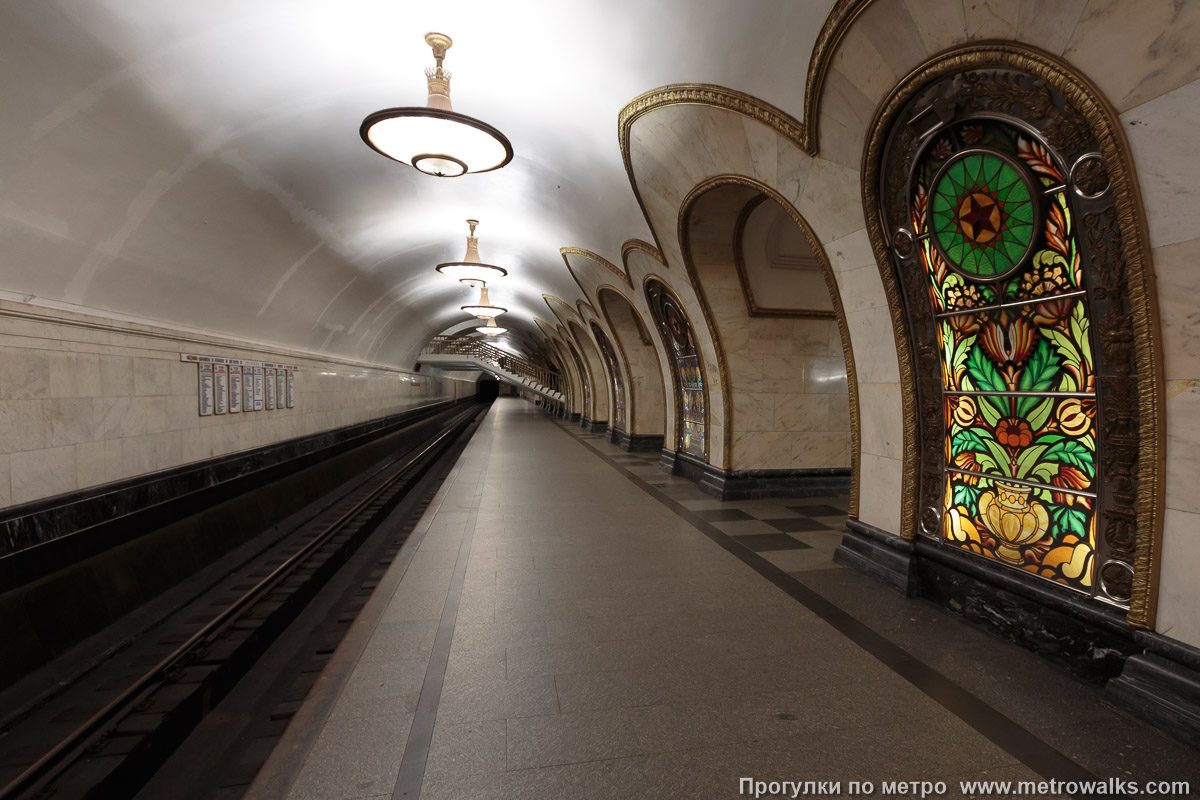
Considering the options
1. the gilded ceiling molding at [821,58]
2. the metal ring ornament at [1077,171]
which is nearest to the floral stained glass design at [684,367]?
the gilded ceiling molding at [821,58]

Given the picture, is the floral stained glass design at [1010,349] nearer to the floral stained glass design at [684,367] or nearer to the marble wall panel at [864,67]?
the marble wall panel at [864,67]

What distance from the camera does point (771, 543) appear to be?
497 cm

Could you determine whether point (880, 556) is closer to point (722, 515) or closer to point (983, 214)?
point (722, 515)

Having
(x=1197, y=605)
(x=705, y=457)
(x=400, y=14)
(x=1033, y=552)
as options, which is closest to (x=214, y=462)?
(x=400, y=14)

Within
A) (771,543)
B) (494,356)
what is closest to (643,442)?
(771,543)

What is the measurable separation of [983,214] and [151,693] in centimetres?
532

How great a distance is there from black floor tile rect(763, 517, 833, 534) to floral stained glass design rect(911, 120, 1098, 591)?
188cm

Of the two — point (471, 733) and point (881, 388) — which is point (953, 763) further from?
point (881, 388)

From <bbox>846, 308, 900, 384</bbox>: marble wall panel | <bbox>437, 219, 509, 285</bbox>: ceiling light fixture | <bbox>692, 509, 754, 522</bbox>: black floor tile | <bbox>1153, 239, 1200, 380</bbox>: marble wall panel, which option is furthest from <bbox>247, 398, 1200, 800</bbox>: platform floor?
<bbox>437, 219, 509, 285</bbox>: ceiling light fixture

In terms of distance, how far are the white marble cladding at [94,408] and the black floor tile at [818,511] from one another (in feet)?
22.4

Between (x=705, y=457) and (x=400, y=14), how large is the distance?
5851mm

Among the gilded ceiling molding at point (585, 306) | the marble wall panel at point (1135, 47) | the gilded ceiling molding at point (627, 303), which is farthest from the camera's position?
the gilded ceiling molding at point (585, 306)

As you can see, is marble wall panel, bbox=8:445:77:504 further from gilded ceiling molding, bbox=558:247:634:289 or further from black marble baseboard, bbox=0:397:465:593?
gilded ceiling molding, bbox=558:247:634:289

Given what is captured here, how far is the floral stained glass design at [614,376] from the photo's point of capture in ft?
45.5
